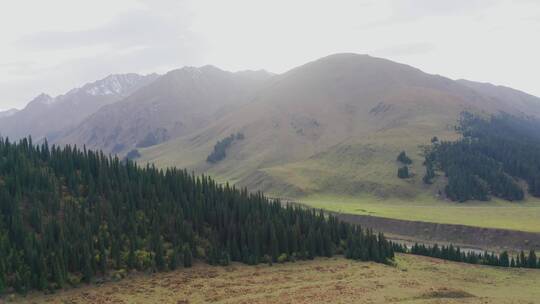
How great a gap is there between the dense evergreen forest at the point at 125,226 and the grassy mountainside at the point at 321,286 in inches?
145

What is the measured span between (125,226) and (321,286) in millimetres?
35754

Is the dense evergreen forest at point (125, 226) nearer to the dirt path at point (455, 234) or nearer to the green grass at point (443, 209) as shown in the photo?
the dirt path at point (455, 234)

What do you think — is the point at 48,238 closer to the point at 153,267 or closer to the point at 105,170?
the point at 153,267

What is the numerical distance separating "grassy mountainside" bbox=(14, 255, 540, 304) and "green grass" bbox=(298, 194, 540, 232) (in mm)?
51907

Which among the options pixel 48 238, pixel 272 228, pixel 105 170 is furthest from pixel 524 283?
pixel 105 170

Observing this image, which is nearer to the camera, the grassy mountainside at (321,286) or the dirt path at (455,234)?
the grassy mountainside at (321,286)

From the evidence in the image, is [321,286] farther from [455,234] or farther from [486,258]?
[455,234]

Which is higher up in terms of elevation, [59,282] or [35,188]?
[35,188]

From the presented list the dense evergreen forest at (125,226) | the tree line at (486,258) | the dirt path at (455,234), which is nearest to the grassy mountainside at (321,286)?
the dense evergreen forest at (125,226)

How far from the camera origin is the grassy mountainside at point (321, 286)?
187ft

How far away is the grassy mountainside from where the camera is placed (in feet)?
187

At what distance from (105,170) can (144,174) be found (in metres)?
8.34

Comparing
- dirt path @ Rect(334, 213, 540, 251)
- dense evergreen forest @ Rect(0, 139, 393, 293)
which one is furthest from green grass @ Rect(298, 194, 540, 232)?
dense evergreen forest @ Rect(0, 139, 393, 293)

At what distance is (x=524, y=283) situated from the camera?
7069cm
